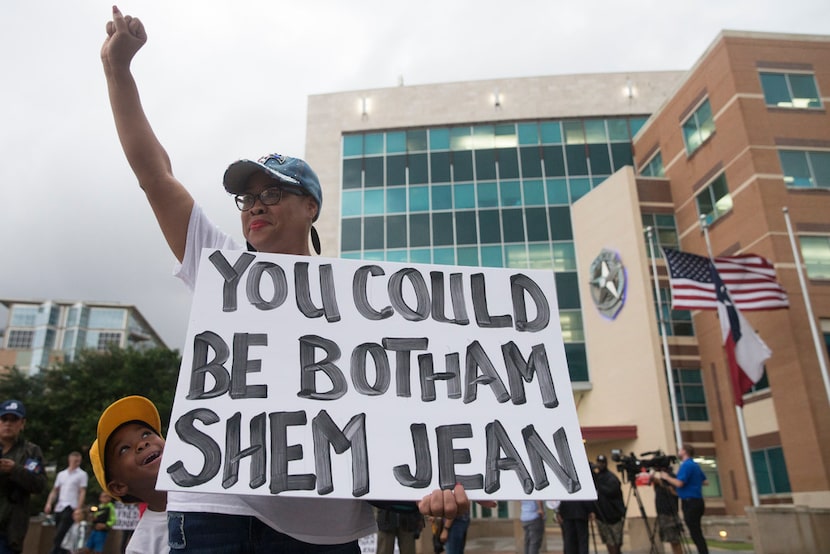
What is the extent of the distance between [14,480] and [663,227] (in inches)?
1145

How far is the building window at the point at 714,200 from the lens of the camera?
25.3 m

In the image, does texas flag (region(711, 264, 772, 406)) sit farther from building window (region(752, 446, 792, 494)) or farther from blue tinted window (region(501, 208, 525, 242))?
blue tinted window (region(501, 208, 525, 242))

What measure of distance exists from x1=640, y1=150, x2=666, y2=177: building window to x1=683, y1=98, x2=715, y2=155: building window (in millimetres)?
2537

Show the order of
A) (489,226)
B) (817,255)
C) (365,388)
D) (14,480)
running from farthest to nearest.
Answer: (489,226)
(817,255)
(14,480)
(365,388)

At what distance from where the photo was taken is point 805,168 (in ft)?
76.8

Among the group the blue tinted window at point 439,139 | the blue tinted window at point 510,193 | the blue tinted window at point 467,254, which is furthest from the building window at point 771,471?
the blue tinted window at point 439,139

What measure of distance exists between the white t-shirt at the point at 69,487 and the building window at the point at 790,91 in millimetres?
26426

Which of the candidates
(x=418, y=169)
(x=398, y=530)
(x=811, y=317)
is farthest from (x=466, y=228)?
(x=398, y=530)

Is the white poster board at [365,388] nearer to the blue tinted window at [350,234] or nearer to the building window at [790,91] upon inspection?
the building window at [790,91]

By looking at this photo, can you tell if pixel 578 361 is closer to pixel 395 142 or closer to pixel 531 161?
pixel 531 161

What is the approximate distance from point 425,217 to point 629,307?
1271 cm

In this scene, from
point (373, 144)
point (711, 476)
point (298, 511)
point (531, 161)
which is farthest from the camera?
point (373, 144)

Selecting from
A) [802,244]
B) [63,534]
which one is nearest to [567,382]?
[63,534]

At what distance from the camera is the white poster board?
5.74ft
